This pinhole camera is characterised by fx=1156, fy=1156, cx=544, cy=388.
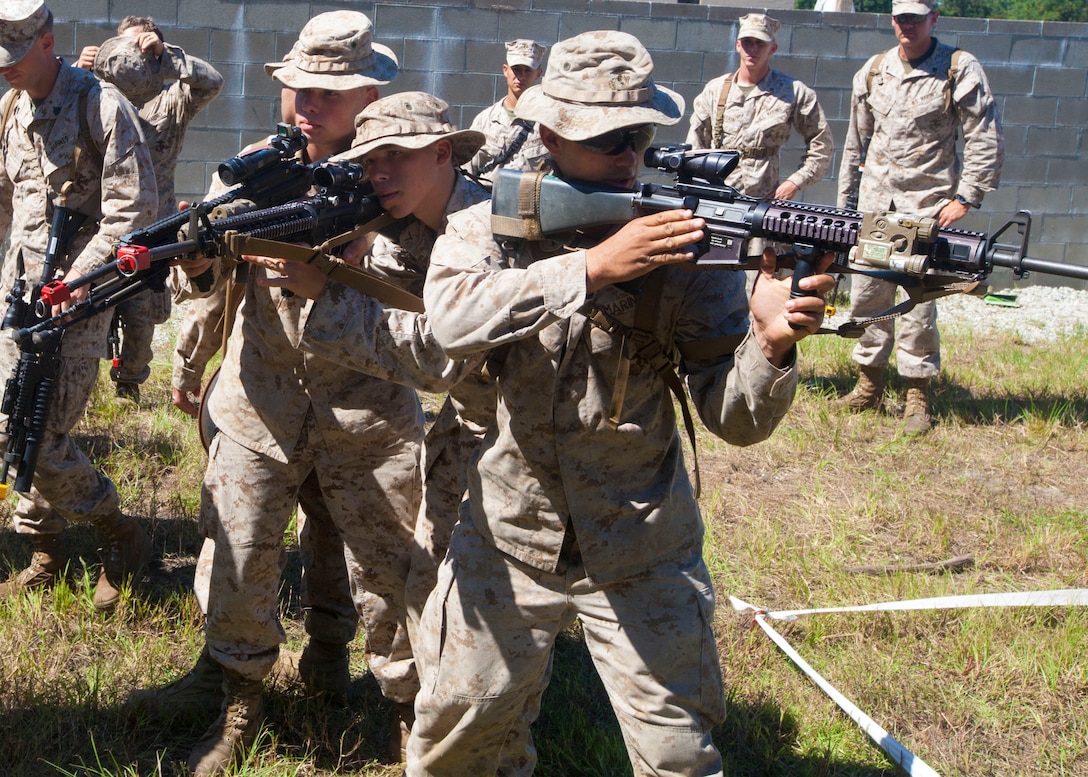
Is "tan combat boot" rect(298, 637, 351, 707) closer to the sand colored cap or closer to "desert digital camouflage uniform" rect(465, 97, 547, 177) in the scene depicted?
"desert digital camouflage uniform" rect(465, 97, 547, 177)

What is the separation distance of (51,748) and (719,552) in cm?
282

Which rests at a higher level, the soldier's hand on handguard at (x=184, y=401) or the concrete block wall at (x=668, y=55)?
the concrete block wall at (x=668, y=55)

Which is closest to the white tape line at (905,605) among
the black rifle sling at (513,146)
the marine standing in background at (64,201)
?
the marine standing in background at (64,201)

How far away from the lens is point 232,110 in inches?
385

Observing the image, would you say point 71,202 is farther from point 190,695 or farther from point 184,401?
point 190,695

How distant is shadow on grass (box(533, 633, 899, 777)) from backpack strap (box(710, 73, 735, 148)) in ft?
18.1

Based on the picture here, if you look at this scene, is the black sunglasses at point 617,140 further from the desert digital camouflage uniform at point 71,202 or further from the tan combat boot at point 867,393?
the tan combat boot at point 867,393

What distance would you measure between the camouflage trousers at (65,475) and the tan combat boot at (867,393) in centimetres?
460

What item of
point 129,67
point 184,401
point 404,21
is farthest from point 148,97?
point 404,21

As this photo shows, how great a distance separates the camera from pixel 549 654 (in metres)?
2.90

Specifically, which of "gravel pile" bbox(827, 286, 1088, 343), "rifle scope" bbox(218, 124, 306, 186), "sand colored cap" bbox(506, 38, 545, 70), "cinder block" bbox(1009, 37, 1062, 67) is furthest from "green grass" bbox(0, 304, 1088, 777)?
"cinder block" bbox(1009, 37, 1062, 67)

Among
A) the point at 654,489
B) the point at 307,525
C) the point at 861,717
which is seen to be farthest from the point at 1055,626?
the point at 307,525

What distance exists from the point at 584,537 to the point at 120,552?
260 cm

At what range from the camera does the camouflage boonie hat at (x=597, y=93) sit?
8.65 ft
